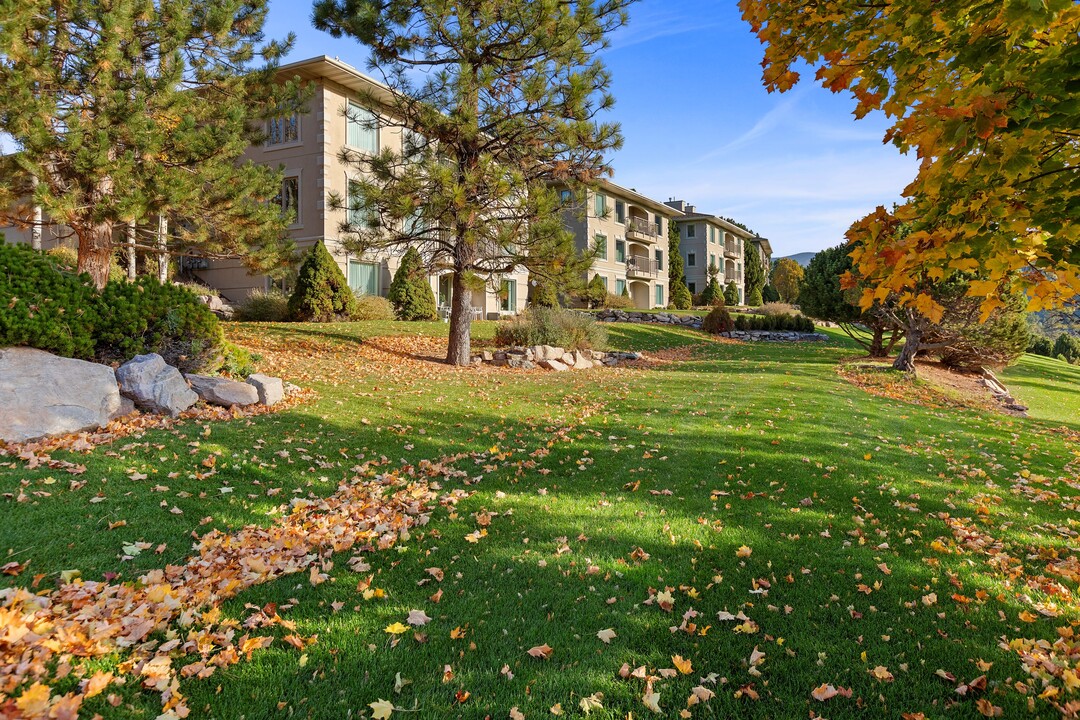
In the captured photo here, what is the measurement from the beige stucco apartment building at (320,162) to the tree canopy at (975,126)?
53.3 feet

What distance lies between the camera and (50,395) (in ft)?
18.8

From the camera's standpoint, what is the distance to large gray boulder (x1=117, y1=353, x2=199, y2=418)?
6.59 meters

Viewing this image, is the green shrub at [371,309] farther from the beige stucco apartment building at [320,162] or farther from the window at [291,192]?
the window at [291,192]

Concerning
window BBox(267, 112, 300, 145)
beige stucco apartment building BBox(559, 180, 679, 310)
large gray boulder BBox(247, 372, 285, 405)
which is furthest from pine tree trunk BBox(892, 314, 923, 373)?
window BBox(267, 112, 300, 145)

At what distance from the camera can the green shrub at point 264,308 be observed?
18.5 metres

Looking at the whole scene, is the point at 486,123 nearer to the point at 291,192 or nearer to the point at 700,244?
the point at 291,192

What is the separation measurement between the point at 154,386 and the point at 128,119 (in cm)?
494

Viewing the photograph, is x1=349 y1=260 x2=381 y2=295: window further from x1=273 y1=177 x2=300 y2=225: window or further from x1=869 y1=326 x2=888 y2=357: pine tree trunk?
x1=869 y1=326 x2=888 y2=357: pine tree trunk

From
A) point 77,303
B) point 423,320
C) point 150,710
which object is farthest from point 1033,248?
point 423,320

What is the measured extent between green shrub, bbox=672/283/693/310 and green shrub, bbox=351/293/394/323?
79.4ft

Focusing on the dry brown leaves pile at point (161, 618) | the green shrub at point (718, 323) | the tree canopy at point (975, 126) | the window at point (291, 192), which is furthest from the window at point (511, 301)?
the tree canopy at point (975, 126)

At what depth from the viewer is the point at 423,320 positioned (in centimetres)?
2069

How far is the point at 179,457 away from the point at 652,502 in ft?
13.9

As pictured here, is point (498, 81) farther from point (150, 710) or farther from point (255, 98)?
point (150, 710)
